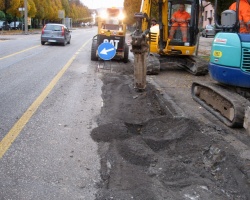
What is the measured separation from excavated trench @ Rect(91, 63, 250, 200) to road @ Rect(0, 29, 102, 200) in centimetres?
25

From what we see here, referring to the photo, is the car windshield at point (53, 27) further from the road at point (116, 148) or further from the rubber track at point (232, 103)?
the rubber track at point (232, 103)

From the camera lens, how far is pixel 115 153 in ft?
17.5

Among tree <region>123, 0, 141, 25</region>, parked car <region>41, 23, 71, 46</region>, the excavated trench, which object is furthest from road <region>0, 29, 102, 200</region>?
tree <region>123, 0, 141, 25</region>

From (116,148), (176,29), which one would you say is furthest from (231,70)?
(176,29)

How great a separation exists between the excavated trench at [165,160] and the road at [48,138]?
0.82 feet

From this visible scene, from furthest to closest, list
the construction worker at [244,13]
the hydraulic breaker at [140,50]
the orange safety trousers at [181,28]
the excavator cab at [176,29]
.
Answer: the orange safety trousers at [181,28] < the excavator cab at [176,29] < the hydraulic breaker at [140,50] < the construction worker at [244,13]

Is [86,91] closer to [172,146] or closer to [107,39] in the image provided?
[172,146]

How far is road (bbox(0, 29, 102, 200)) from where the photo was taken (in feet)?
14.3

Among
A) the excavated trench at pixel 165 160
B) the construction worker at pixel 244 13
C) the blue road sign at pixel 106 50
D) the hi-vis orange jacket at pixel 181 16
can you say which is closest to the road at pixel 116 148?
the excavated trench at pixel 165 160

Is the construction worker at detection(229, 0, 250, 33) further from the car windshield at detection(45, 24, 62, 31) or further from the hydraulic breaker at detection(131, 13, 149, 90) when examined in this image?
the car windshield at detection(45, 24, 62, 31)

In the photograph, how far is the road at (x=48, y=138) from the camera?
435cm

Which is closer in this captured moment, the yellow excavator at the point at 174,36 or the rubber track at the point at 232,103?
the rubber track at the point at 232,103

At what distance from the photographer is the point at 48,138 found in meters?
5.97

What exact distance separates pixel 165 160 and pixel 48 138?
195 centimetres
